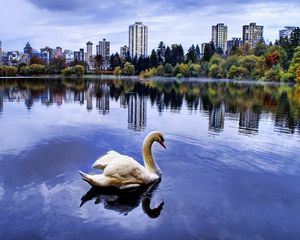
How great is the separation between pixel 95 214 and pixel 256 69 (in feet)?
292

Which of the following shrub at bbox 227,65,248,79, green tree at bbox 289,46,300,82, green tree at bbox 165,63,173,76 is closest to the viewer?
green tree at bbox 289,46,300,82

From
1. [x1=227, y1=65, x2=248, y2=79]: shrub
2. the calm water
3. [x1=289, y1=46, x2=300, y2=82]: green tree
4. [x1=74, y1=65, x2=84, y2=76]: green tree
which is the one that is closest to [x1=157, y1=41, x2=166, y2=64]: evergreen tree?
[x1=74, y1=65, x2=84, y2=76]: green tree

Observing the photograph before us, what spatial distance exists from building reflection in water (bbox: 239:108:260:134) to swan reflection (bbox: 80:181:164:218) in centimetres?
870

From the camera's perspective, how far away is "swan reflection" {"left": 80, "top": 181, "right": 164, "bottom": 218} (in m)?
7.18

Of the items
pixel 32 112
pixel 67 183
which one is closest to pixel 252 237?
pixel 67 183

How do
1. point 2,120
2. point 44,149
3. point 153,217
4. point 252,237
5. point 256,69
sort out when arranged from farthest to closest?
1. point 256,69
2. point 2,120
3. point 44,149
4. point 153,217
5. point 252,237

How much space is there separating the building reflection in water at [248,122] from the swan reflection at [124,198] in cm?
870

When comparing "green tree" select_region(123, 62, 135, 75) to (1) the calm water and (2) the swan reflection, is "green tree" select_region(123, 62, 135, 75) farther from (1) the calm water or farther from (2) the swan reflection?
(2) the swan reflection

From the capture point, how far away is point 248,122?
1845 cm

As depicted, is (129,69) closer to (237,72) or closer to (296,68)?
(237,72)

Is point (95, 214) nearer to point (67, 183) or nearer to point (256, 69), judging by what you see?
point (67, 183)

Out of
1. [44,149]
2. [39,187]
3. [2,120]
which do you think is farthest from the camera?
[2,120]

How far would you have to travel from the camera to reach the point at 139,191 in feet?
26.4

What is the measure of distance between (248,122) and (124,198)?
40.1 feet
